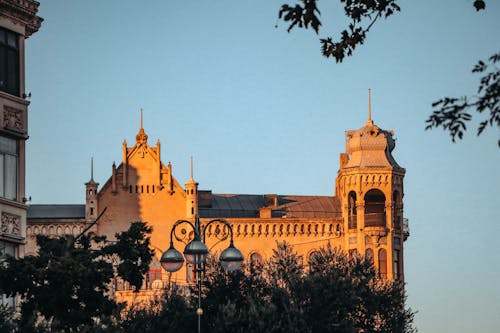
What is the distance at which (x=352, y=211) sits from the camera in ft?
360

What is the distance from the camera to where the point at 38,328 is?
50.4 metres

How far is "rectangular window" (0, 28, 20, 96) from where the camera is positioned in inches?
2092

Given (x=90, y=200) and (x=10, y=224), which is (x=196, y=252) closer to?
(x=10, y=224)

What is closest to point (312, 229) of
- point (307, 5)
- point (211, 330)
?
point (211, 330)

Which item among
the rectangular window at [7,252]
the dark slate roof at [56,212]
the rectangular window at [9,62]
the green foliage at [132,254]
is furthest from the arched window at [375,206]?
the rectangular window at [9,62]

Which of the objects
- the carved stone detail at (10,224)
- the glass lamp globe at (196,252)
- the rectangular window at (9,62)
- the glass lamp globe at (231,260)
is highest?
the rectangular window at (9,62)

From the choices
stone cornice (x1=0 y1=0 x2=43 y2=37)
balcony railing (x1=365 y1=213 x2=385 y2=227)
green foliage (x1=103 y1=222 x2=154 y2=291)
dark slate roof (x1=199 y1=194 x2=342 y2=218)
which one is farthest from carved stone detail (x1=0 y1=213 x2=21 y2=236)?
dark slate roof (x1=199 y1=194 x2=342 y2=218)

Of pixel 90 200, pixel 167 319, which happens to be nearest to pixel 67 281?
pixel 167 319

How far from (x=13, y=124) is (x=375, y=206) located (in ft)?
195

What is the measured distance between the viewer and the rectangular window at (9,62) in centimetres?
5312

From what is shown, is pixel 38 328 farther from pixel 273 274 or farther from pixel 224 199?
pixel 224 199

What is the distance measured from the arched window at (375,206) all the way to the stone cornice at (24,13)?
184 feet

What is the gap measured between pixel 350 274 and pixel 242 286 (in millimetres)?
7332

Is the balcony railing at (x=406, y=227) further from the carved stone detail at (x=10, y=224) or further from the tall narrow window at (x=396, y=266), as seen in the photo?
the carved stone detail at (x=10, y=224)
